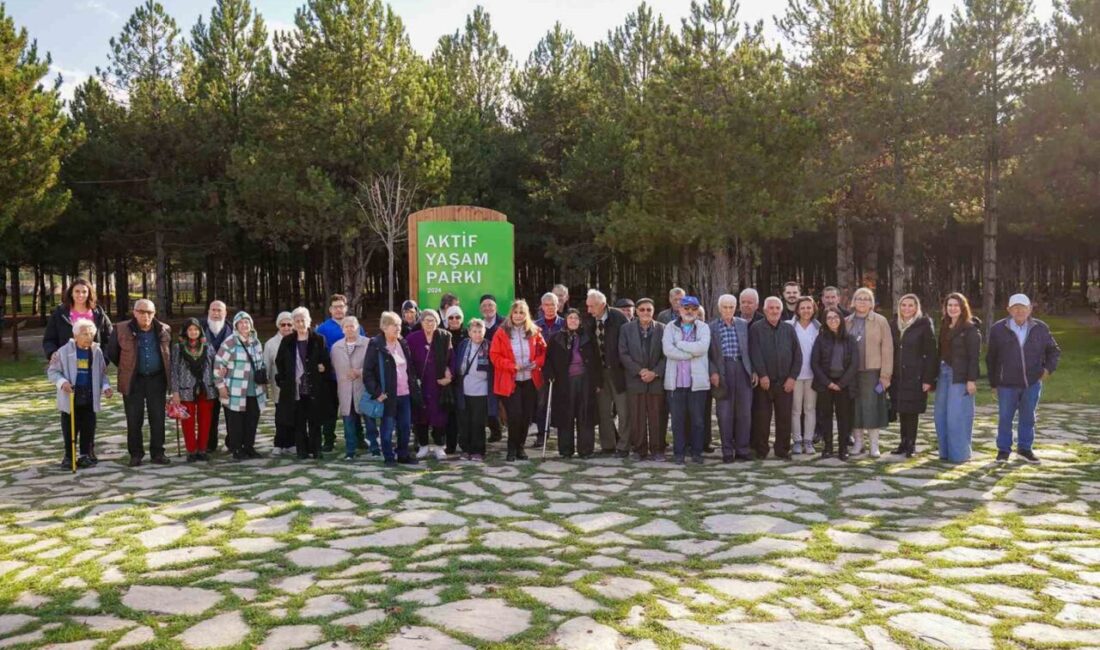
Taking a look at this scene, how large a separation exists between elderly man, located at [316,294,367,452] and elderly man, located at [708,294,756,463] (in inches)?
143

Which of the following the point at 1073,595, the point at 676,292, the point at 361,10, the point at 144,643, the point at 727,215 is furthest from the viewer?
the point at 361,10

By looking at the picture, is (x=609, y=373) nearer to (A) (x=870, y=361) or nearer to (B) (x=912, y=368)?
(A) (x=870, y=361)

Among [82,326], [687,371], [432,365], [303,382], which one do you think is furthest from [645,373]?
[82,326]

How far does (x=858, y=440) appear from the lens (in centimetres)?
905

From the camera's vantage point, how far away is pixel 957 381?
332 inches

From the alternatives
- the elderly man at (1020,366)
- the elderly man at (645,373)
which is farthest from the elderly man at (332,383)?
the elderly man at (1020,366)

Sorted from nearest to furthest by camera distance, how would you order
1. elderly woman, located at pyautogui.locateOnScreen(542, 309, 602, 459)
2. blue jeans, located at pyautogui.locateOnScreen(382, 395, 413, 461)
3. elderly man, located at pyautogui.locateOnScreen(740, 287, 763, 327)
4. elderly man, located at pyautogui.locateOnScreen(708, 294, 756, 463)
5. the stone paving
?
the stone paving → blue jeans, located at pyautogui.locateOnScreen(382, 395, 413, 461) → elderly man, located at pyautogui.locateOnScreen(708, 294, 756, 463) → elderly woman, located at pyautogui.locateOnScreen(542, 309, 602, 459) → elderly man, located at pyautogui.locateOnScreen(740, 287, 763, 327)

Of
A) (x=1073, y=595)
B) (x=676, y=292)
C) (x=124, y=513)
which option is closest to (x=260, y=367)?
(x=124, y=513)

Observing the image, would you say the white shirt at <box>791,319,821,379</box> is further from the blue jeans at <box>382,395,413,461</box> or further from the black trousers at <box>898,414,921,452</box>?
the blue jeans at <box>382,395,413,461</box>

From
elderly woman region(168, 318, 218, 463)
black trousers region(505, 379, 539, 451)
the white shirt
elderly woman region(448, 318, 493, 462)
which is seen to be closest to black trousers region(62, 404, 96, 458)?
elderly woman region(168, 318, 218, 463)

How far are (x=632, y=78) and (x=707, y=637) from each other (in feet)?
109

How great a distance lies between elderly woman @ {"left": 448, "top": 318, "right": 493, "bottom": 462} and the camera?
876 cm

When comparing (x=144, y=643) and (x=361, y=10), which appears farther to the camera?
(x=361, y=10)

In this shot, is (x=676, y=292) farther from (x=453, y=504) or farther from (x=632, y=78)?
(x=632, y=78)
